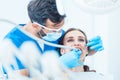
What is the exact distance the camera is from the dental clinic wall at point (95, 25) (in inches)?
44.8

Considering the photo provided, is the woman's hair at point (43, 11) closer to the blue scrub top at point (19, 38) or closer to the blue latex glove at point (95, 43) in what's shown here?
the blue scrub top at point (19, 38)

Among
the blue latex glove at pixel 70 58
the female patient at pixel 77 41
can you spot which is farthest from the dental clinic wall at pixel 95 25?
the blue latex glove at pixel 70 58

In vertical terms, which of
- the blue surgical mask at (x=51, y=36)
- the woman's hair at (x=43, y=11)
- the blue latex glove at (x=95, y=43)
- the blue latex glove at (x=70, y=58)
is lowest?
the blue latex glove at (x=70, y=58)

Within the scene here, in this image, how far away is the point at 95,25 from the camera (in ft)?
3.97

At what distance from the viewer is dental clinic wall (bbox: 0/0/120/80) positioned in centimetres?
114

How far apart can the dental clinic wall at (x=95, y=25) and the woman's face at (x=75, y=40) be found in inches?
1.5

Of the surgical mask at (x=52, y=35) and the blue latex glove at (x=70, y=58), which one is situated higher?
the surgical mask at (x=52, y=35)

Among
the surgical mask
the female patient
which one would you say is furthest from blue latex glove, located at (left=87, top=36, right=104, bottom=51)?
the surgical mask

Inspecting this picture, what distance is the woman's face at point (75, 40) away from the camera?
1.13m

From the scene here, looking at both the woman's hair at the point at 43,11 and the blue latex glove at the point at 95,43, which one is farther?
the blue latex glove at the point at 95,43

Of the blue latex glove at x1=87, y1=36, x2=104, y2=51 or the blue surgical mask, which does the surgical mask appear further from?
the blue latex glove at x1=87, y1=36, x2=104, y2=51

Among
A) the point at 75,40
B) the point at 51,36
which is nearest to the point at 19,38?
the point at 51,36

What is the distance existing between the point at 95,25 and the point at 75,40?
143 mm

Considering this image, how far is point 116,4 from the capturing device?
1.08 metres
